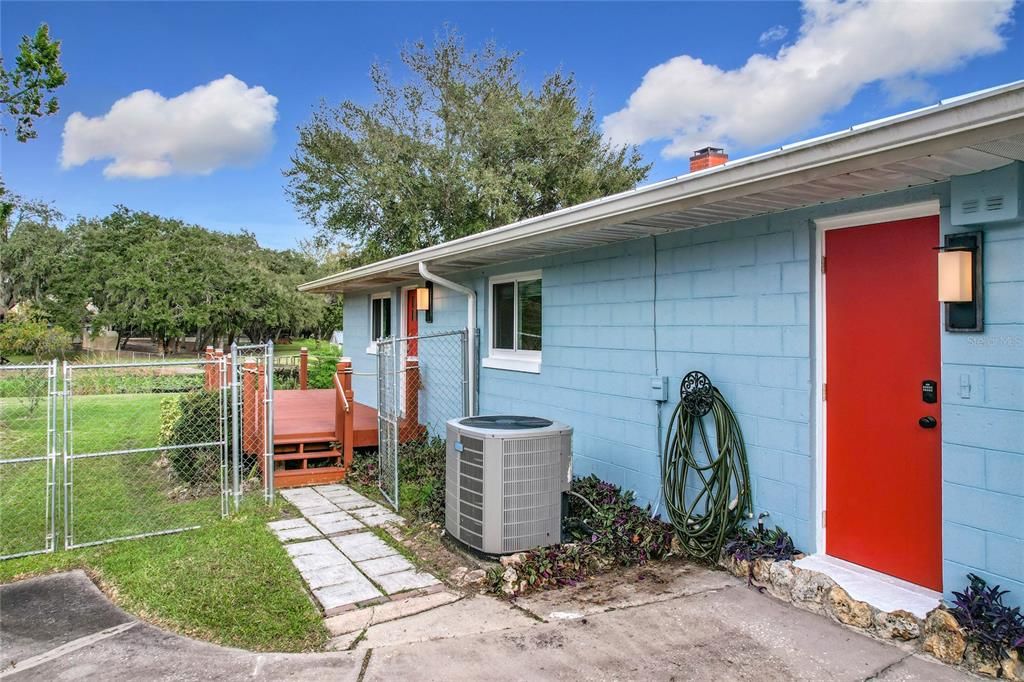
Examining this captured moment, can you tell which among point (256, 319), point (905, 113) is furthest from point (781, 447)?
point (256, 319)

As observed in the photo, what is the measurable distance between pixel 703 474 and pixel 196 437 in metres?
5.80

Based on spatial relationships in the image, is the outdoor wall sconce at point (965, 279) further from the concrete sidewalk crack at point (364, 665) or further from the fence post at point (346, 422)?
the fence post at point (346, 422)

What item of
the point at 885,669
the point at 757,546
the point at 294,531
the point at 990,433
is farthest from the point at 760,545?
the point at 294,531

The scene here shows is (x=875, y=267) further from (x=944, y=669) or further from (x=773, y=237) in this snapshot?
(x=944, y=669)

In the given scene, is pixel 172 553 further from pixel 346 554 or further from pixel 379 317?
pixel 379 317

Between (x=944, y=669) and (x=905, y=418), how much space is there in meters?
1.24

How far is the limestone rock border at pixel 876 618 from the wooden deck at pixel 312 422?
5.07 m

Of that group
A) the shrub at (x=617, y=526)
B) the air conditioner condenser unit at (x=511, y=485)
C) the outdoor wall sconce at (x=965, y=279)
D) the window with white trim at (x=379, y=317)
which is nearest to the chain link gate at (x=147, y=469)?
the air conditioner condenser unit at (x=511, y=485)

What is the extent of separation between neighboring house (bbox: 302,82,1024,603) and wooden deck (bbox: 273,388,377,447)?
3.18 m

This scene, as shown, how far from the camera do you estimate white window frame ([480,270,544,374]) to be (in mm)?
6617

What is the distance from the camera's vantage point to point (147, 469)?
26.3 ft

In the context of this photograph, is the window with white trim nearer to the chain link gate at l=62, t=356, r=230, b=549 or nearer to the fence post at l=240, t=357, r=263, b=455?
the chain link gate at l=62, t=356, r=230, b=549

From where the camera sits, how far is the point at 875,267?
11.7 ft

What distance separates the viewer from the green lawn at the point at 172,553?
3531 millimetres
